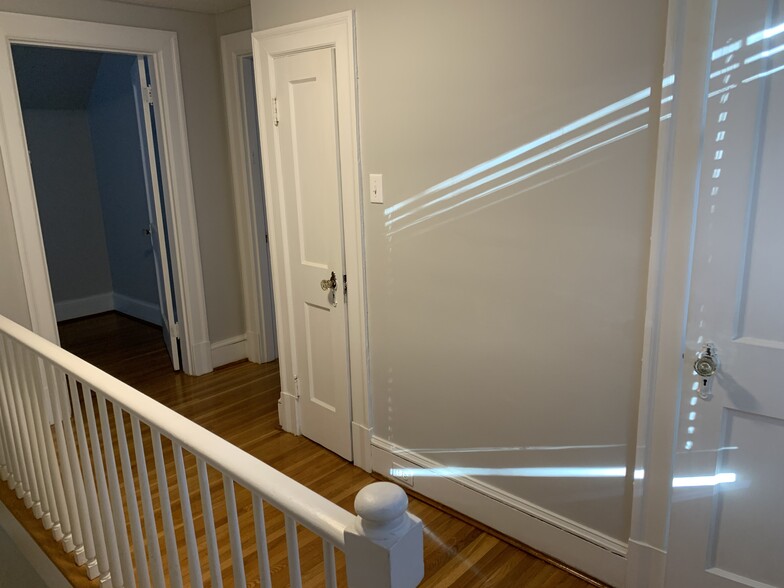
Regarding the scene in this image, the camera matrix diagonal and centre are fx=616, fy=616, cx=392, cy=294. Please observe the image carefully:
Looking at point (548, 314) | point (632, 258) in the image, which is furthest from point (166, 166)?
point (632, 258)

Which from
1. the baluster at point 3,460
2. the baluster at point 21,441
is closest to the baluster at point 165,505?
the baluster at point 21,441

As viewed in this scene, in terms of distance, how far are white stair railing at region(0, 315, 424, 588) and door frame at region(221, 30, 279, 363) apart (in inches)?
51.3

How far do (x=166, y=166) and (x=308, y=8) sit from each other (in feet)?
5.52

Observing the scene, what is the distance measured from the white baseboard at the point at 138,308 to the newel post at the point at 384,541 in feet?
15.6

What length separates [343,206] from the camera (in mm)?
2775

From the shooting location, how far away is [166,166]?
12.9 feet

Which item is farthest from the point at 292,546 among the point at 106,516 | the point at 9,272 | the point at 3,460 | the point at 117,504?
the point at 9,272

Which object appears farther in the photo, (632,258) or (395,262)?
(395,262)

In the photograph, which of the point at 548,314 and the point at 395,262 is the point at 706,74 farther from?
the point at 395,262

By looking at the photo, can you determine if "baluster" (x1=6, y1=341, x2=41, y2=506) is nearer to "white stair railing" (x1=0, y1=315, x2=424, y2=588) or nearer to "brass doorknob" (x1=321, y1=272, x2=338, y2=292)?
"white stair railing" (x1=0, y1=315, x2=424, y2=588)

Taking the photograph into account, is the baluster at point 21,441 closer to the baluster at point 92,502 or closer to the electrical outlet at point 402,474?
the baluster at point 92,502

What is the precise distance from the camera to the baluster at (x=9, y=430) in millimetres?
2385

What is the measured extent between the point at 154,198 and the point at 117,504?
2.69m

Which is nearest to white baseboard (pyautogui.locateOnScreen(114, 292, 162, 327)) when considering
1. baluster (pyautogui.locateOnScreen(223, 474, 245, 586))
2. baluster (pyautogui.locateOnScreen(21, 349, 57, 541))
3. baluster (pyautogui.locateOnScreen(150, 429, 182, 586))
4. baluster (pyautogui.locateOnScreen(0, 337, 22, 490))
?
baluster (pyautogui.locateOnScreen(0, 337, 22, 490))
